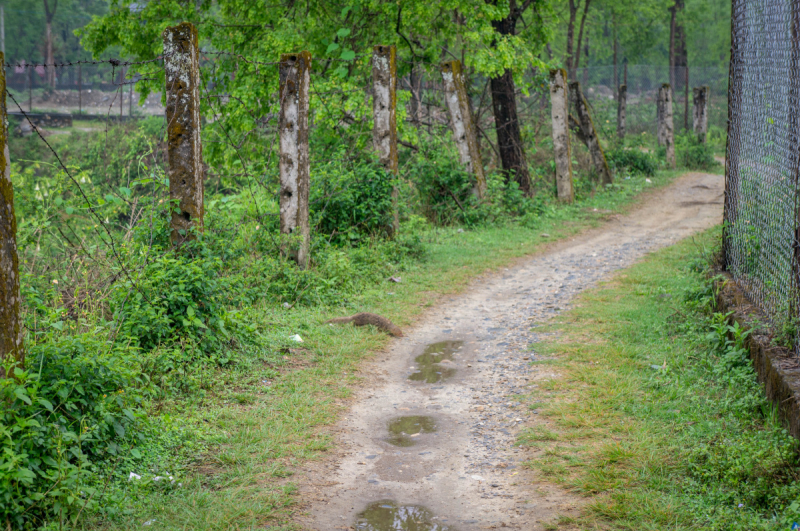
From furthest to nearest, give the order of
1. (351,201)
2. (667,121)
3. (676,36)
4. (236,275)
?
1. (676,36)
2. (667,121)
3. (351,201)
4. (236,275)

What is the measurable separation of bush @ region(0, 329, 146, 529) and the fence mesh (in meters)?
4.27

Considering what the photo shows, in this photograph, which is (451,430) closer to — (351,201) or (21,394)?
(21,394)

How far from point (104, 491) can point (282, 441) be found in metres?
1.17

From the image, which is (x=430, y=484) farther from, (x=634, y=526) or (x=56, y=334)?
A: (x=56, y=334)

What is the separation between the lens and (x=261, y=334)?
20.1 feet

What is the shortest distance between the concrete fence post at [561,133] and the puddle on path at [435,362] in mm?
8436

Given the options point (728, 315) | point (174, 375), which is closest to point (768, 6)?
point (728, 315)

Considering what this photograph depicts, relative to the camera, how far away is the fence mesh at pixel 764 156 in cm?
448

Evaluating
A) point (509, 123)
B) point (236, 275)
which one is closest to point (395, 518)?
point (236, 275)

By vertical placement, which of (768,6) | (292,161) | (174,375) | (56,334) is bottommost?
(174,375)

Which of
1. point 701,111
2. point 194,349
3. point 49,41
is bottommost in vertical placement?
point 194,349

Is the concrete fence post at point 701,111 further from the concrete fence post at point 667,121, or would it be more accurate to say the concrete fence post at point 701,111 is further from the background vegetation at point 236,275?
the background vegetation at point 236,275

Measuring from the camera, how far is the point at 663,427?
14.0 ft

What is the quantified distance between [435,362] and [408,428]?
1403 mm
